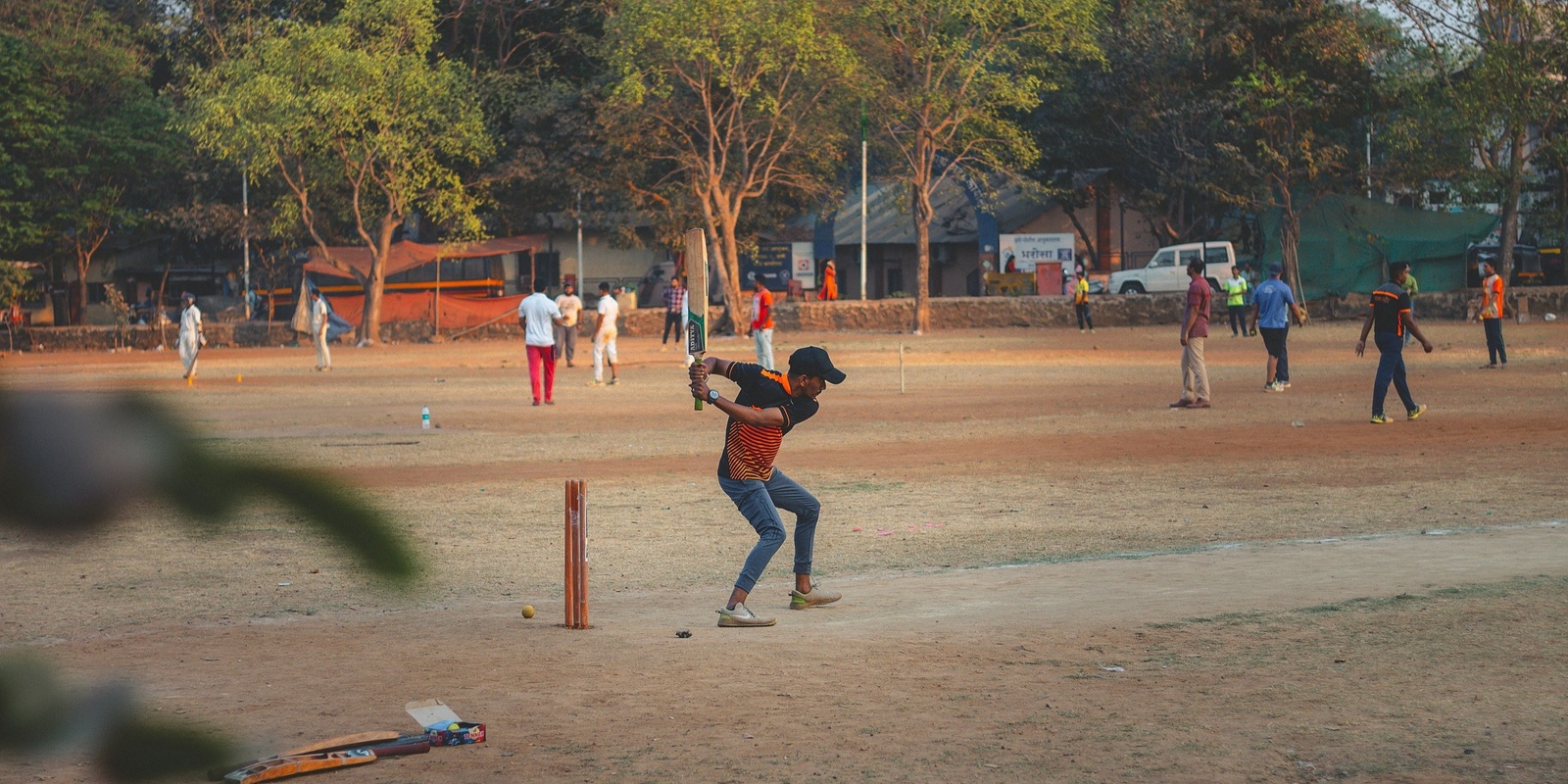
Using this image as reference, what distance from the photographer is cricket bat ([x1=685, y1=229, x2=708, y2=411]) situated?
9.77 meters

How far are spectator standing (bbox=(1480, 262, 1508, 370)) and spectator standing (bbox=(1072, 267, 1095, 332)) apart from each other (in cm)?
1805

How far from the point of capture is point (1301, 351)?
34.7 metres

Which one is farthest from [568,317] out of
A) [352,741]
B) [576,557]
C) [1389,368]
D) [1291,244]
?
[1291,244]

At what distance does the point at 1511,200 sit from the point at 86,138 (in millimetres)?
43210

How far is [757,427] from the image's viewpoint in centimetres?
899

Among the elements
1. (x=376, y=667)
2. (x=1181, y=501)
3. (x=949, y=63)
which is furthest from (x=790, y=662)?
(x=949, y=63)

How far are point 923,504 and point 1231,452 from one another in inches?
189

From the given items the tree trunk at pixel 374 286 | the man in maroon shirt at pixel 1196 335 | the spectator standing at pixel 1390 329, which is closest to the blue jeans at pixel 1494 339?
the man in maroon shirt at pixel 1196 335

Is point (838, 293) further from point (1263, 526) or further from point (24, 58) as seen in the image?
point (1263, 526)

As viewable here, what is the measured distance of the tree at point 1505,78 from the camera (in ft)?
145

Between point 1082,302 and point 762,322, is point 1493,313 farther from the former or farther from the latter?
point 1082,302

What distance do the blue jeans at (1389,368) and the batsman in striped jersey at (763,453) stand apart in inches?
440

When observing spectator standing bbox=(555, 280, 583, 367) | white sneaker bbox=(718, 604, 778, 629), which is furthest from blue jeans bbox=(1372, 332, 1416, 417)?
spectator standing bbox=(555, 280, 583, 367)

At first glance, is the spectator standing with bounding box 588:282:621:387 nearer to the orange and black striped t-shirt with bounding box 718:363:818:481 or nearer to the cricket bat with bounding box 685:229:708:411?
the cricket bat with bounding box 685:229:708:411
